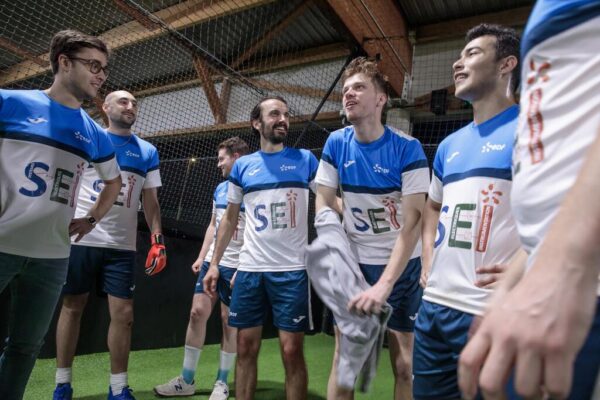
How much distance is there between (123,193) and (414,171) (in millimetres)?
1931

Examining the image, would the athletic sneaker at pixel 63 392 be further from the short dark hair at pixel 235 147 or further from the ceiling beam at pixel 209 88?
the ceiling beam at pixel 209 88

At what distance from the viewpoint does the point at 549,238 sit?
47 centimetres

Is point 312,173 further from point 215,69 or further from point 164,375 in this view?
point 215,69

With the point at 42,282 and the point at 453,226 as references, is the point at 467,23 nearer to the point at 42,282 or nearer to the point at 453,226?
the point at 453,226

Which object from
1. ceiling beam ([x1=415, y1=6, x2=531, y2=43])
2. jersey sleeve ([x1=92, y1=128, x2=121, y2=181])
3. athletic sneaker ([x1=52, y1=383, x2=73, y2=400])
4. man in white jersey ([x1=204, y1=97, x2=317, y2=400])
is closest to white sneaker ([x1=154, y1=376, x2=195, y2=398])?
athletic sneaker ([x1=52, y1=383, x2=73, y2=400])

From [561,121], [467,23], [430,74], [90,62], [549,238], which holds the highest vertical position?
[467,23]

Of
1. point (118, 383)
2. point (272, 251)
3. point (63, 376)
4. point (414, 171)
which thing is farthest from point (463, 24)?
point (63, 376)

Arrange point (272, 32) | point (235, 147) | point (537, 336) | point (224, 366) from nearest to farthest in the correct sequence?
point (537, 336) → point (224, 366) → point (235, 147) → point (272, 32)

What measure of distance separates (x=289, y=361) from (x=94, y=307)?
2.20 m

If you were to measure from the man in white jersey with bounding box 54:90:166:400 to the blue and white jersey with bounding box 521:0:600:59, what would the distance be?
103 inches

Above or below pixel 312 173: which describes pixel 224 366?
below

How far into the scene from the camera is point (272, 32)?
611 centimetres

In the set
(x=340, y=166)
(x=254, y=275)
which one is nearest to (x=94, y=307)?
(x=254, y=275)

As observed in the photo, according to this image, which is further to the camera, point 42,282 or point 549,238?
point 42,282
